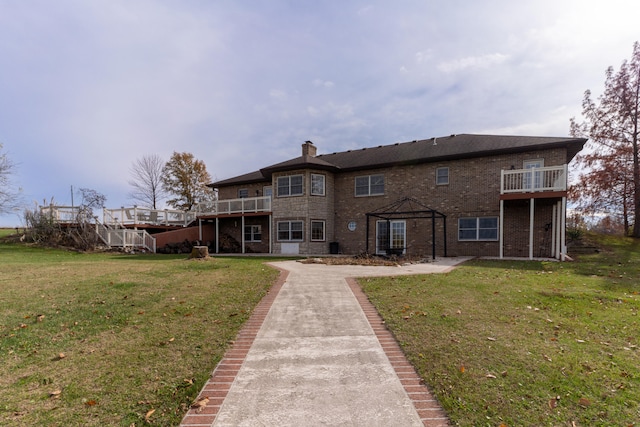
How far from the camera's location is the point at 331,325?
534 centimetres

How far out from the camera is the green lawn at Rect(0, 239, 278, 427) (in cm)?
295

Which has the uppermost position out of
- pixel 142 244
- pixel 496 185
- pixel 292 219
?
pixel 496 185

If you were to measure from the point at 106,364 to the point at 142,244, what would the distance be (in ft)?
63.7

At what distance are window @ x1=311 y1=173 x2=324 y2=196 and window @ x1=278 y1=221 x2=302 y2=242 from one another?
7.08 feet

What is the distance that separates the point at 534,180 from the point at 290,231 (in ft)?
44.3

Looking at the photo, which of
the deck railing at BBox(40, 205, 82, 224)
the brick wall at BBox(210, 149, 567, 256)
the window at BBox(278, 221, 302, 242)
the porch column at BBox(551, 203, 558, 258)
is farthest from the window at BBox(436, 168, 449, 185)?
the deck railing at BBox(40, 205, 82, 224)

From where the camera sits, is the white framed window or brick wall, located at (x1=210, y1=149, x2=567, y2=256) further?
brick wall, located at (x1=210, y1=149, x2=567, y2=256)

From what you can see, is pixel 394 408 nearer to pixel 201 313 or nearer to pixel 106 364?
pixel 106 364

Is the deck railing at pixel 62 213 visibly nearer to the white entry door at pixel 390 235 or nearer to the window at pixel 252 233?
the window at pixel 252 233

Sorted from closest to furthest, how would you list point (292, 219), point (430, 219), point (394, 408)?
point (394, 408), point (430, 219), point (292, 219)

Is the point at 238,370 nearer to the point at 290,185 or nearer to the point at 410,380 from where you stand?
the point at 410,380

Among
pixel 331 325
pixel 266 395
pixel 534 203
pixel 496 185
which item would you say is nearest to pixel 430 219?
pixel 496 185

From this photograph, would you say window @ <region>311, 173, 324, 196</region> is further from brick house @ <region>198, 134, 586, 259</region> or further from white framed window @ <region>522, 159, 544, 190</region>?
white framed window @ <region>522, 159, 544, 190</region>

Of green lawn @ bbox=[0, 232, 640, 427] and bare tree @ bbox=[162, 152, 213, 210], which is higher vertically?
bare tree @ bbox=[162, 152, 213, 210]
